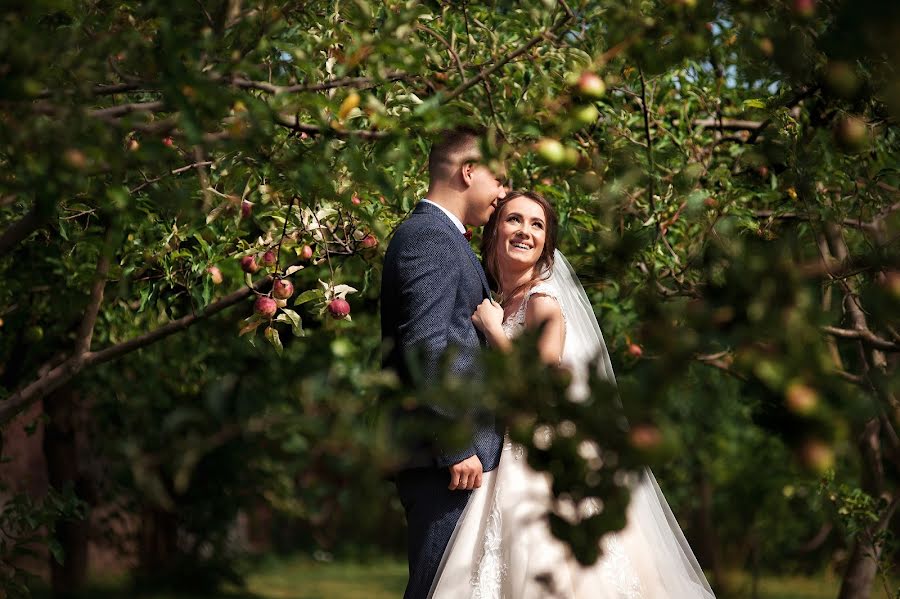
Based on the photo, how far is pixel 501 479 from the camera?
375 centimetres

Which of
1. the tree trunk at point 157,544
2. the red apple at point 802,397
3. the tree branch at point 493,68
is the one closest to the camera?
the red apple at point 802,397

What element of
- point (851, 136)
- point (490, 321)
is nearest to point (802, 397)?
point (851, 136)

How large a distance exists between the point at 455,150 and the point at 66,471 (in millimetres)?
5704

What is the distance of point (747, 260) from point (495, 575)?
217 centimetres

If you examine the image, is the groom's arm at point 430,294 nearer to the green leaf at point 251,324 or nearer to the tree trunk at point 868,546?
the green leaf at point 251,324

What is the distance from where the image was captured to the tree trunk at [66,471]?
26.8ft

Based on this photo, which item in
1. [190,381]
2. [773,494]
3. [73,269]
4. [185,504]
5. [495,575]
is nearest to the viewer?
[495,575]

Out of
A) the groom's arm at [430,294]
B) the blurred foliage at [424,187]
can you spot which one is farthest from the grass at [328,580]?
the groom's arm at [430,294]

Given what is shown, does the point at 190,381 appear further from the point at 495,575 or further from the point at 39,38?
the point at 39,38

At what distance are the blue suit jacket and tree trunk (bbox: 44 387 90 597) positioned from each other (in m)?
5.01

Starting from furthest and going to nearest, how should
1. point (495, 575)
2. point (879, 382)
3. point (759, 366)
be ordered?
point (495, 575), point (879, 382), point (759, 366)

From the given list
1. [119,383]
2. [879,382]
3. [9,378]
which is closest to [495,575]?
[879,382]

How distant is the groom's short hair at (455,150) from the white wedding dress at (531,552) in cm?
54

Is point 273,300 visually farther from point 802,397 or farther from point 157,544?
point 157,544
